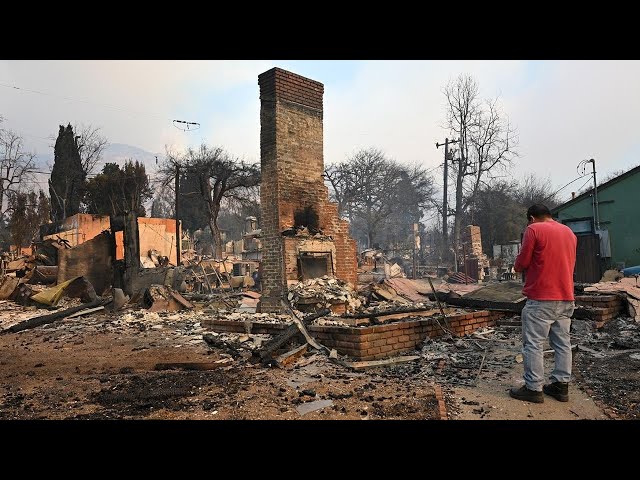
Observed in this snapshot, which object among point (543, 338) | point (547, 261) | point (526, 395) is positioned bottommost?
point (526, 395)

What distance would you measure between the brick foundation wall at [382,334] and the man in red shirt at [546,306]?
1.89 m

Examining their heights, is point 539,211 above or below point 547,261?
above

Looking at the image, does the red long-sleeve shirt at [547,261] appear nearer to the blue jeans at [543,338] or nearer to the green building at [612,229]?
the blue jeans at [543,338]

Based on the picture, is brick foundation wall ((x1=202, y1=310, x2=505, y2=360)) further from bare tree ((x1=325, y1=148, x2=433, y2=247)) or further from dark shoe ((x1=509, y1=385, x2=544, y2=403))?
bare tree ((x1=325, y1=148, x2=433, y2=247))

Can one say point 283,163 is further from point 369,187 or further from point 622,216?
point 369,187

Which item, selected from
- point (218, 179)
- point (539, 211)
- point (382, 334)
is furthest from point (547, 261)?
point (218, 179)

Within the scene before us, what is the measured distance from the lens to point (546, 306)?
378 cm

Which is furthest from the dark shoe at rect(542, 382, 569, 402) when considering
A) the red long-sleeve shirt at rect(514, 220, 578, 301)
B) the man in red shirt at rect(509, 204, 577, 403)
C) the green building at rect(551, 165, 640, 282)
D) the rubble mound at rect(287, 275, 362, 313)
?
the green building at rect(551, 165, 640, 282)

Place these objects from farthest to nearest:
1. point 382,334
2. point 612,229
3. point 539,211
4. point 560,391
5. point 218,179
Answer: point 218,179
point 612,229
point 382,334
point 539,211
point 560,391

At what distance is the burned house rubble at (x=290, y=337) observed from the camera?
12.8 feet

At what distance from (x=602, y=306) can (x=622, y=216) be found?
37.1ft

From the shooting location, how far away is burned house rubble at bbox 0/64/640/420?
3889mm

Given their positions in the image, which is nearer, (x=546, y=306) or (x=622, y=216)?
(x=546, y=306)

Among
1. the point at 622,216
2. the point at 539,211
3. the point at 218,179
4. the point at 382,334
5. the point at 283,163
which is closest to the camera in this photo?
the point at 539,211
